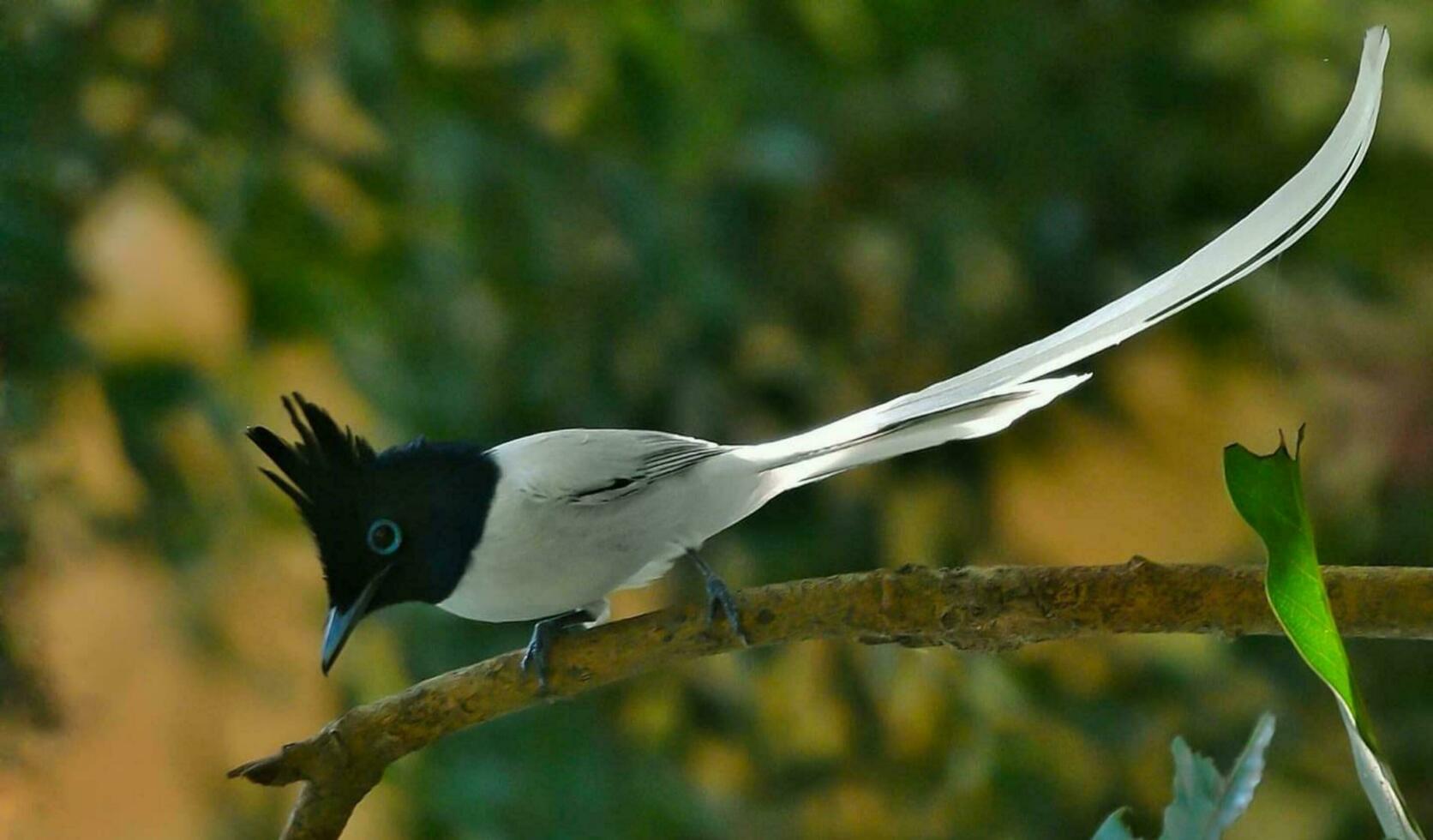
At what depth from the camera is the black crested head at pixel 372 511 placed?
1.97 feet

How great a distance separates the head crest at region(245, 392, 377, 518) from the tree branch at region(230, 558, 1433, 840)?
3.8 inches

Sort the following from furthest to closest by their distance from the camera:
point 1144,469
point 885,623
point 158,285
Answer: point 1144,469, point 158,285, point 885,623

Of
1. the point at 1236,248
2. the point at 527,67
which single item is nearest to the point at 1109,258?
the point at 527,67

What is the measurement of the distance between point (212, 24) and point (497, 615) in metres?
0.69

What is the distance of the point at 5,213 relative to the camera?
2.99 feet

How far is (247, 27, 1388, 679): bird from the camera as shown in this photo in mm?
595

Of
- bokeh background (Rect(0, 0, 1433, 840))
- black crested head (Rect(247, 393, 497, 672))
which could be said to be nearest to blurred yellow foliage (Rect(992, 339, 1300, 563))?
bokeh background (Rect(0, 0, 1433, 840))

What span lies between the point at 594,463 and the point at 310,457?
14cm

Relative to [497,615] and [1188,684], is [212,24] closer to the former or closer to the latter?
[497,615]

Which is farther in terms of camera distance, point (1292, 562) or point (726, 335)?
point (726, 335)

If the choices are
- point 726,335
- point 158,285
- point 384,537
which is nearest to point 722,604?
point 384,537

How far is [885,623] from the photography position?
0.62 metres

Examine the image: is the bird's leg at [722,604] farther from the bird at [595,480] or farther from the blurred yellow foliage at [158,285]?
the blurred yellow foliage at [158,285]

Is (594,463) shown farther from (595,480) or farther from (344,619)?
(344,619)
